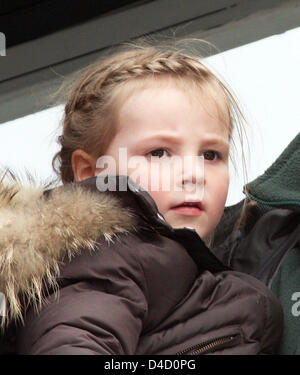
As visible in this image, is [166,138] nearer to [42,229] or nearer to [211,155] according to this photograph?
[211,155]

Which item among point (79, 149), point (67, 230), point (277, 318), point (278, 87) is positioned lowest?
point (277, 318)

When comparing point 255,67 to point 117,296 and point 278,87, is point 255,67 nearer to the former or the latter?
point 278,87

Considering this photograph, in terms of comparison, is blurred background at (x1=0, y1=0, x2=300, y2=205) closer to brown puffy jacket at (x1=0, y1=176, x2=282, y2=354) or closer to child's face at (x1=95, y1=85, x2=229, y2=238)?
child's face at (x1=95, y1=85, x2=229, y2=238)

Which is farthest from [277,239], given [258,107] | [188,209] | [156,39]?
[156,39]

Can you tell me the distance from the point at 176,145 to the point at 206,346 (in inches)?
14.1

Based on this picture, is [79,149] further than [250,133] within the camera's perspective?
No

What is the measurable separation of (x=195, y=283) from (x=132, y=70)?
45 cm

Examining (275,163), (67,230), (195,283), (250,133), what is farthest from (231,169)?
(67,230)

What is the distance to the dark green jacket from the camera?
1.28m

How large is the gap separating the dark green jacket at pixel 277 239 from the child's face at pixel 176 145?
7 centimetres

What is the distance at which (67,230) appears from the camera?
1145 mm

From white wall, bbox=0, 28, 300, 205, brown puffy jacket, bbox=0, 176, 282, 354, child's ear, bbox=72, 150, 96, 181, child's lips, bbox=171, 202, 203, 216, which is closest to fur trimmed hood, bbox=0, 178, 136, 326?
brown puffy jacket, bbox=0, 176, 282, 354

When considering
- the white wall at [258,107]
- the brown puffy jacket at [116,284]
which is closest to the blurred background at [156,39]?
the white wall at [258,107]

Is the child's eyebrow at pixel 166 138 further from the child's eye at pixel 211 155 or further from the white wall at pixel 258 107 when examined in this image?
the white wall at pixel 258 107
